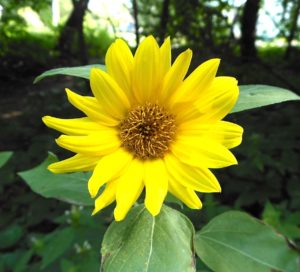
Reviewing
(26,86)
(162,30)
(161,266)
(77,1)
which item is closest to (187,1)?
(162,30)

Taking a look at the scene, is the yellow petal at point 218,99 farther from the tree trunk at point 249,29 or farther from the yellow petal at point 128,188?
the tree trunk at point 249,29

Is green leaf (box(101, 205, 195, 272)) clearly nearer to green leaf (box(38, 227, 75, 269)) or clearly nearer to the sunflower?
the sunflower

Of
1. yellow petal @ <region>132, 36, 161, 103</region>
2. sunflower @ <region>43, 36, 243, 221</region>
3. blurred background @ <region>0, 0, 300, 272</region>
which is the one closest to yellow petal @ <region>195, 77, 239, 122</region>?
sunflower @ <region>43, 36, 243, 221</region>

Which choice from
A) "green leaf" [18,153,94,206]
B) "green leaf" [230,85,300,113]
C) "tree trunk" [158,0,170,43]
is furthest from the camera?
"tree trunk" [158,0,170,43]

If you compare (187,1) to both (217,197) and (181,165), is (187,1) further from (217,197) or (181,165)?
(181,165)

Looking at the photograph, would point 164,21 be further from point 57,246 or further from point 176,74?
point 176,74

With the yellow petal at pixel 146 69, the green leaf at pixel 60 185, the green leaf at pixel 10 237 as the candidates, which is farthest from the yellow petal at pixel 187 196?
the green leaf at pixel 10 237
